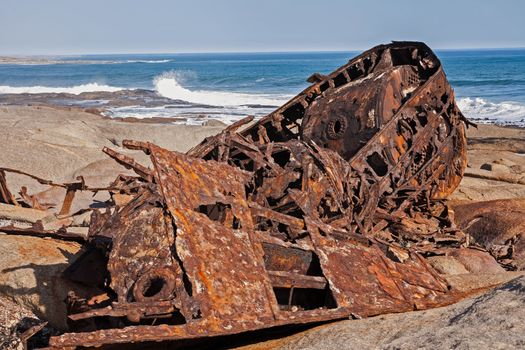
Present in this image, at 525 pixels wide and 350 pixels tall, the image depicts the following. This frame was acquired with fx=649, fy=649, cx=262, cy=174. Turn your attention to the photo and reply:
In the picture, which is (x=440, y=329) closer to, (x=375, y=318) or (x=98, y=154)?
(x=375, y=318)

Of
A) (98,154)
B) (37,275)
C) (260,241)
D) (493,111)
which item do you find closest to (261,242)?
(260,241)

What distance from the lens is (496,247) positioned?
304 inches

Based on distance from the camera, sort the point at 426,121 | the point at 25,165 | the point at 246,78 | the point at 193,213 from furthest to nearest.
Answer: the point at 246,78 < the point at 25,165 < the point at 426,121 < the point at 193,213

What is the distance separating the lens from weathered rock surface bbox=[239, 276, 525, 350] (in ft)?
12.1

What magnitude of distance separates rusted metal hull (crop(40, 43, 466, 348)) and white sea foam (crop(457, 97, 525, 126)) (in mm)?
23408

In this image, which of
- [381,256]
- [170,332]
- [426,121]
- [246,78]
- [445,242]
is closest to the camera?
[170,332]

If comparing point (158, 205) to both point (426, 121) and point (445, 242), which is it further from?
point (426, 121)

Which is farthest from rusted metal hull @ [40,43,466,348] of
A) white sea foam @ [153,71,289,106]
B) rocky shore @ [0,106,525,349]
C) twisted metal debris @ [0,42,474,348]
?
white sea foam @ [153,71,289,106]

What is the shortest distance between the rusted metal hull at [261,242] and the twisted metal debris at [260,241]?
0.01m

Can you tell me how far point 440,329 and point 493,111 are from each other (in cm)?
3266

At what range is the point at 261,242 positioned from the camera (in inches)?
189

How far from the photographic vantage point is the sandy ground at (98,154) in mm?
11297

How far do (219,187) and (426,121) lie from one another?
3937 millimetres

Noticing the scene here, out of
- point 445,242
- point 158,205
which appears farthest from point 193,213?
point 445,242
